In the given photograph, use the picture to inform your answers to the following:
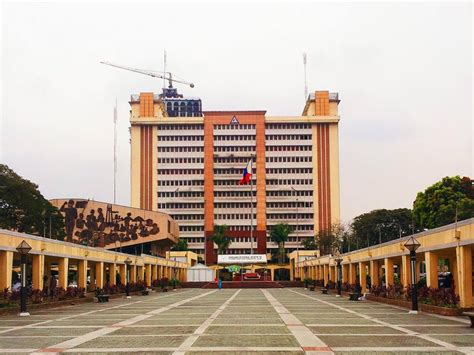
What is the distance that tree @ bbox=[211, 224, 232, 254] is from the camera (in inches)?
5010

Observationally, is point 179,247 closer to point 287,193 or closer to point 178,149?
point 178,149

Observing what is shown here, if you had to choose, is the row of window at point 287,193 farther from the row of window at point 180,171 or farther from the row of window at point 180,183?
the row of window at point 180,171

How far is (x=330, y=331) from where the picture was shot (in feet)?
60.7

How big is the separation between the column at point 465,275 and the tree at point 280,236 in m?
102

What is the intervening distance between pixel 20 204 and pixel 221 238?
2100 inches

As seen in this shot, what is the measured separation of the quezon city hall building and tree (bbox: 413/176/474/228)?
189ft

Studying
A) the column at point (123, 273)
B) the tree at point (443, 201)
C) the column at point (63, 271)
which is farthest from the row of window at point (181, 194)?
the column at point (63, 271)

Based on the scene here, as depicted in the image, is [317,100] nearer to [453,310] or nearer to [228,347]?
[453,310]

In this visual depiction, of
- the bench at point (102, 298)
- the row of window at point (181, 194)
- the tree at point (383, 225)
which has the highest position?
the row of window at point (181, 194)

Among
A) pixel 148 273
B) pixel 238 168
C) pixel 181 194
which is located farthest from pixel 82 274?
pixel 238 168

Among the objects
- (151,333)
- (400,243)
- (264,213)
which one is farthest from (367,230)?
(151,333)

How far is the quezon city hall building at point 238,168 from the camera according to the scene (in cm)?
13838

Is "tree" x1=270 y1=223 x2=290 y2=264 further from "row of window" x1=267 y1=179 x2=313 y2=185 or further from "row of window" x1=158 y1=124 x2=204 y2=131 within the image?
"row of window" x1=158 y1=124 x2=204 y2=131

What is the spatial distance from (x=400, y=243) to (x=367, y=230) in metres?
75.7
